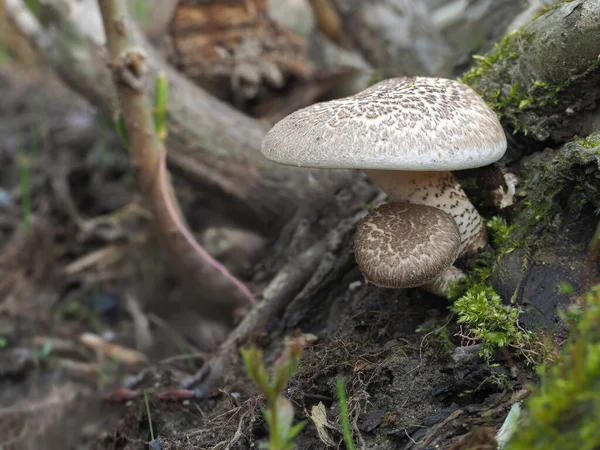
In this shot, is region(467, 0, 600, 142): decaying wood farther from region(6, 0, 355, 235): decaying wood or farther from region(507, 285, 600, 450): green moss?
region(507, 285, 600, 450): green moss

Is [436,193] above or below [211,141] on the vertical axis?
above

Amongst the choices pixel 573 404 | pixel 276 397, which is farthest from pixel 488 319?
pixel 276 397

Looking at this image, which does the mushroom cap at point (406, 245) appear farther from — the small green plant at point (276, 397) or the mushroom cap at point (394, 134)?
the small green plant at point (276, 397)

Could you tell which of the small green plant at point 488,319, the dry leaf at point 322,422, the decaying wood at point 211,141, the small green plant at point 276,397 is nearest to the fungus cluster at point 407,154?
the small green plant at point 488,319

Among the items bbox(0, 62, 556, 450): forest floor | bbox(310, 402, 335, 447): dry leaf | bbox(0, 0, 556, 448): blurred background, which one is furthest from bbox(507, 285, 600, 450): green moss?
bbox(0, 0, 556, 448): blurred background

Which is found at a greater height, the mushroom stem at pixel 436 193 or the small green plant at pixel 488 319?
the mushroom stem at pixel 436 193

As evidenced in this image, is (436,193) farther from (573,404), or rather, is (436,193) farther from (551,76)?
(573,404)

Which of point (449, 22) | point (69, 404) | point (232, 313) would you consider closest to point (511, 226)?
point (232, 313)
